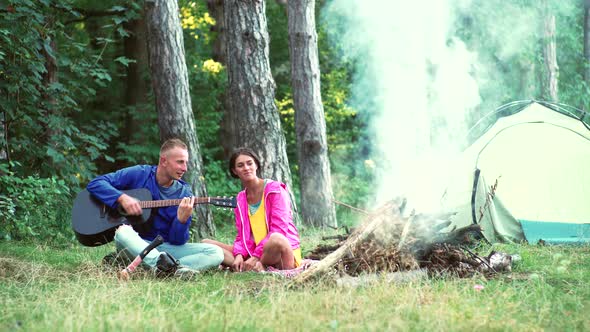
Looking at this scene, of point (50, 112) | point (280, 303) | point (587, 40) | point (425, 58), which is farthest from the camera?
point (587, 40)

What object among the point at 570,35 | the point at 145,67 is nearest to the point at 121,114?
the point at 145,67

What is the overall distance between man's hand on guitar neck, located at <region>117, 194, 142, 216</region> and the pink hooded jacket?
86cm

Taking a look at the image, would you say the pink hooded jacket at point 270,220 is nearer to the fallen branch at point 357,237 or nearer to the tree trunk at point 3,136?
the fallen branch at point 357,237

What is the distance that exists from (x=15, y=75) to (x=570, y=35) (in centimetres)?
2019

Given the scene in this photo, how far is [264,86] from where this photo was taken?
9.44 metres

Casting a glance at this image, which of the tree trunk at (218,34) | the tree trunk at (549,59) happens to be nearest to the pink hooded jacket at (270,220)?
the tree trunk at (218,34)

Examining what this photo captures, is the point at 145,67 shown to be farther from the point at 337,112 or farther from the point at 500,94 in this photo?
the point at 500,94

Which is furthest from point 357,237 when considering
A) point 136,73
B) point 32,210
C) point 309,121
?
A: point 136,73

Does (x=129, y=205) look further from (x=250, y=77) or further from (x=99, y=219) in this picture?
(x=250, y=77)

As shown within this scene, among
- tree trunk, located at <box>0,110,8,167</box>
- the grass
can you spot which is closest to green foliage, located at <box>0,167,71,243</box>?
tree trunk, located at <box>0,110,8,167</box>

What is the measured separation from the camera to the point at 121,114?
15.8 meters

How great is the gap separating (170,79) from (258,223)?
350cm

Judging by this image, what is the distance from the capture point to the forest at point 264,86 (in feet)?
30.3

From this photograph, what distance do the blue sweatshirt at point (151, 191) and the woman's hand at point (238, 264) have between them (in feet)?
1.54
